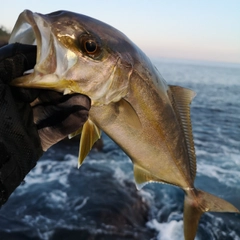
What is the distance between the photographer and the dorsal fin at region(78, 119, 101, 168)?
2910 mm

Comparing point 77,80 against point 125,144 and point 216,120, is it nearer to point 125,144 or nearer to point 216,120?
point 125,144

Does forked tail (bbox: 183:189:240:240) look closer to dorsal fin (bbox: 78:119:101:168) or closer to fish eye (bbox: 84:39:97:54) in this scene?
dorsal fin (bbox: 78:119:101:168)

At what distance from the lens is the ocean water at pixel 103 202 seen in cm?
611

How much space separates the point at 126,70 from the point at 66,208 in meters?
5.06

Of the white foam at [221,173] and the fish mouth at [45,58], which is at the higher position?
the fish mouth at [45,58]

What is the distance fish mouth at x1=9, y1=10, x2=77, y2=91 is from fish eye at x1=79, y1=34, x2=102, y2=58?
0.35 ft

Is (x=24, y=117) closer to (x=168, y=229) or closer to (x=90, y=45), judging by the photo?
(x=90, y=45)

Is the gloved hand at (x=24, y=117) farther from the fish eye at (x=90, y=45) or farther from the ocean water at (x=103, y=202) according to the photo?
the ocean water at (x=103, y=202)

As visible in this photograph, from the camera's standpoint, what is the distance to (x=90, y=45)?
230 centimetres

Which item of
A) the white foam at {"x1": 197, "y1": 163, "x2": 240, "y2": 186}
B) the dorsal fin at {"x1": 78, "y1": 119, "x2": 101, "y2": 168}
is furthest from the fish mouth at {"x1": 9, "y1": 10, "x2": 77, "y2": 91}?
the white foam at {"x1": 197, "y1": 163, "x2": 240, "y2": 186}

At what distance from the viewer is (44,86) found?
2.17 m

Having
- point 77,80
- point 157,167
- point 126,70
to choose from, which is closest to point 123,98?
point 126,70

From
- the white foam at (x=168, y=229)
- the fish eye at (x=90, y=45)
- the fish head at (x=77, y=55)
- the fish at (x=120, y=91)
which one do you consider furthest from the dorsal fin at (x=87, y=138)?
the white foam at (x=168, y=229)

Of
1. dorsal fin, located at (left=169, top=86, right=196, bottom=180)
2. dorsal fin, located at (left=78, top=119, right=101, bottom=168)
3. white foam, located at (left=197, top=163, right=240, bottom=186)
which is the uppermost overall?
dorsal fin, located at (left=169, top=86, right=196, bottom=180)
